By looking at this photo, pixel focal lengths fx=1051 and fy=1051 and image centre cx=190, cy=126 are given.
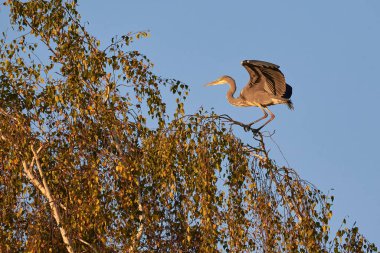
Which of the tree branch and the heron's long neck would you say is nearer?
the tree branch

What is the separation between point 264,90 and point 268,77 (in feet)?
1.84

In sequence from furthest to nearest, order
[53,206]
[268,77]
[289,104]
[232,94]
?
[232,94]
[289,104]
[268,77]
[53,206]

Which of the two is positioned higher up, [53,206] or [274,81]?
[274,81]

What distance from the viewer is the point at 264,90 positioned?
1405 cm

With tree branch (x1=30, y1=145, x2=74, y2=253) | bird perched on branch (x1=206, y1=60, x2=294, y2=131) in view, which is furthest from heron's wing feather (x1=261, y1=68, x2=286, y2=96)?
tree branch (x1=30, y1=145, x2=74, y2=253)

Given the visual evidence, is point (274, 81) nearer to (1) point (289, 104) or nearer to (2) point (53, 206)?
(1) point (289, 104)

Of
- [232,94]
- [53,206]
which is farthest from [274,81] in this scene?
[53,206]

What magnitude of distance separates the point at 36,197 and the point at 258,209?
2.73 meters

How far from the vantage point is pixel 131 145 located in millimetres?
12383

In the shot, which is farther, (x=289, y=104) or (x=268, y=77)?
(x=289, y=104)

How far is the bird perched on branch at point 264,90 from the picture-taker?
1333 cm

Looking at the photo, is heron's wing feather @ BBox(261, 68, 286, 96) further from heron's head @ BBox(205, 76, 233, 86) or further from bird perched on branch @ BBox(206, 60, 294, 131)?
heron's head @ BBox(205, 76, 233, 86)

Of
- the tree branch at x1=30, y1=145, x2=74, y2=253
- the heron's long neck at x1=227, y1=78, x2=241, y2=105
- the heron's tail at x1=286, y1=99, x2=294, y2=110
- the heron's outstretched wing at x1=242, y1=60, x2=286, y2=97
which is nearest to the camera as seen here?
the tree branch at x1=30, y1=145, x2=74, y2=253

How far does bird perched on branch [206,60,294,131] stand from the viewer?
43.7ft
